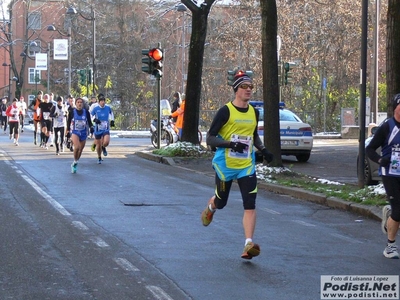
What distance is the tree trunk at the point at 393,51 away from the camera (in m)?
14.0

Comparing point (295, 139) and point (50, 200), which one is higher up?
point (295, 139)

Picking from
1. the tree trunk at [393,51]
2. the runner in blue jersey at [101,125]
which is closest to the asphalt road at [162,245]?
the tree trunk at [393,51]

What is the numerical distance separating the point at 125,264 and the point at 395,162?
301 centimetres

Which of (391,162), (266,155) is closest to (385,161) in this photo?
(391,162)

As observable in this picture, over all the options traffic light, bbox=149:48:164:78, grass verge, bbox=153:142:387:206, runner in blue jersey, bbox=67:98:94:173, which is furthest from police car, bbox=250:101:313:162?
runner in blue jersey, bbox=67:98:94:173

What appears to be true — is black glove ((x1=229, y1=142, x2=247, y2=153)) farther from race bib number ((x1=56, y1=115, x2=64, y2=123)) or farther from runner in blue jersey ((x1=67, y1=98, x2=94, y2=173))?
race bib number ((x1=56, y1=115, x2=64, y2=123))

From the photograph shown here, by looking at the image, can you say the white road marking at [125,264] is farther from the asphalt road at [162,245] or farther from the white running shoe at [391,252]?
the white running shoe at [391,252]

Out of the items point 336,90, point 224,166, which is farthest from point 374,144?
point 336,90

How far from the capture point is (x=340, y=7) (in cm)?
4594

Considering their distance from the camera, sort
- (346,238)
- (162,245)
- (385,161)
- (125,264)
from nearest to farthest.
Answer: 1. (125,264)
2. (385,161)
3. (162,245)
4. (346,238)

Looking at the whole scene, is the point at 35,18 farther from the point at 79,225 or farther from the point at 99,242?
the point at 99,242

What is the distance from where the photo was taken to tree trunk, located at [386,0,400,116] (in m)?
14.0

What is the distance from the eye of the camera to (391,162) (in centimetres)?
912

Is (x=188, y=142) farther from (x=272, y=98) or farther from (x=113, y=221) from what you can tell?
(x=113, y=221)
